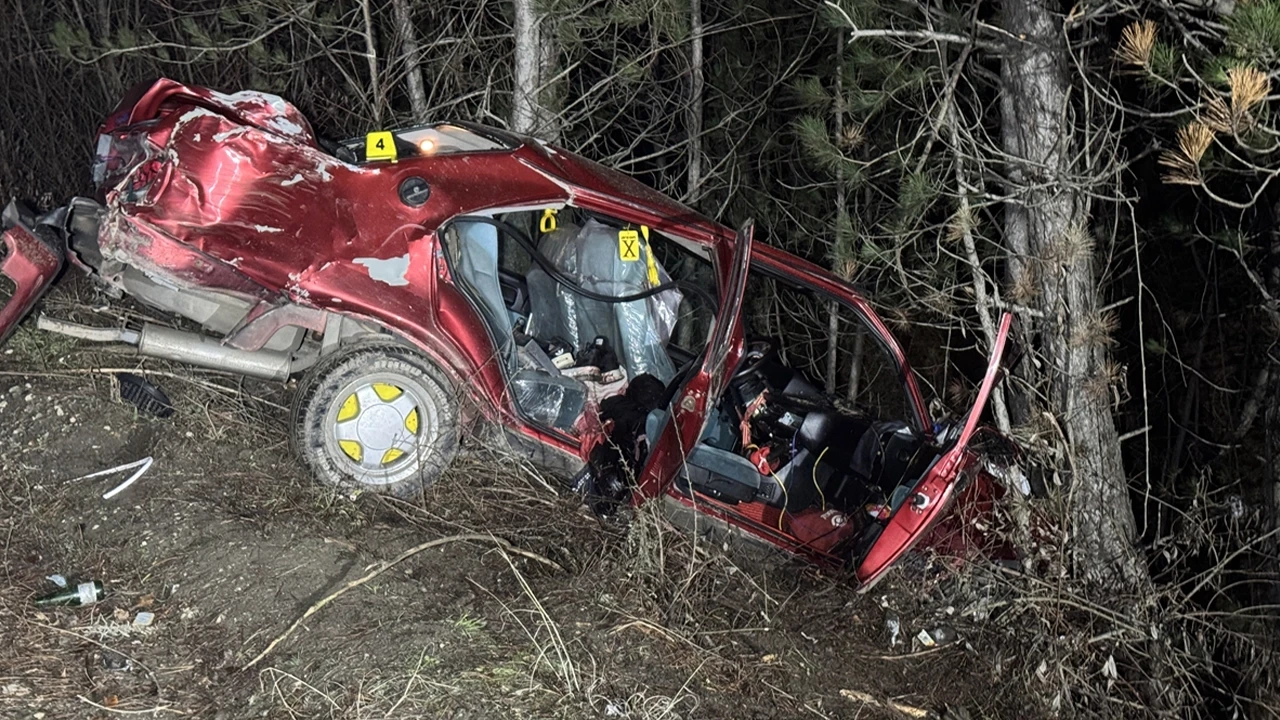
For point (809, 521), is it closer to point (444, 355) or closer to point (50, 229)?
point (444, 355)

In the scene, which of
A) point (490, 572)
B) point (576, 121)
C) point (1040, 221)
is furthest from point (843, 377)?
point (490, 572)

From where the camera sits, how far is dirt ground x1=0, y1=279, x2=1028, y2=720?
3713 millimetres

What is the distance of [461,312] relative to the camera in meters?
4.90

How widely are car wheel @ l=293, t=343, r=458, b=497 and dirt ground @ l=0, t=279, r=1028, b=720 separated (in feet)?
0.35

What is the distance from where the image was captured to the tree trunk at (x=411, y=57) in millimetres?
7043

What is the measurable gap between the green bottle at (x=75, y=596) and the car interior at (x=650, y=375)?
1.85 m

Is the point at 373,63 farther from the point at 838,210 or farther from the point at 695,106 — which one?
the point at 838,210

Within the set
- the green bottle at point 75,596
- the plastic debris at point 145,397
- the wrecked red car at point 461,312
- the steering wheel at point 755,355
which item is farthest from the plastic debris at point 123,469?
the steering wheel at point 755,355

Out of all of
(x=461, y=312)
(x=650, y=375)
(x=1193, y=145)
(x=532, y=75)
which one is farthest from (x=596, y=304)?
(x=1193, y=145)

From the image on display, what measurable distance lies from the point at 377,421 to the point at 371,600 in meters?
0.91

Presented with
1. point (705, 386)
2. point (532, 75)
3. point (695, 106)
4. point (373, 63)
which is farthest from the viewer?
point (695, 106)

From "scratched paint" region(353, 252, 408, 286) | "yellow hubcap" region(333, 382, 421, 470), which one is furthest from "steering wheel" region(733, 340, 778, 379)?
"scratched paint" region(353, 252, 408, 286)

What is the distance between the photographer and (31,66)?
884 centimetres

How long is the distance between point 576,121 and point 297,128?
247 centimetres
